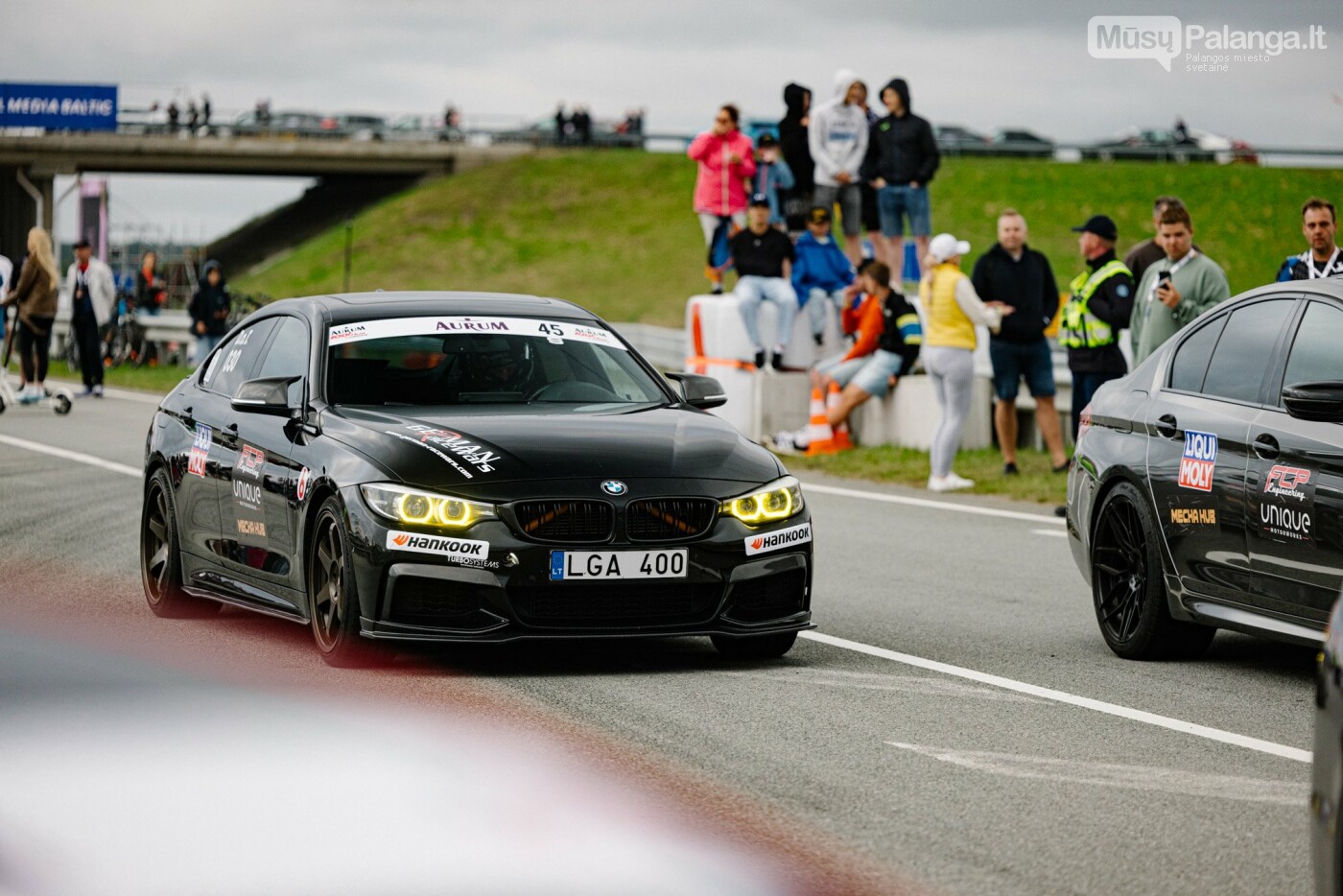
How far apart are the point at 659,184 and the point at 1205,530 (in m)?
74.6

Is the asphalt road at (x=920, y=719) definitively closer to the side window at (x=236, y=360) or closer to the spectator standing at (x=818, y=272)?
the side window at (x=236, y=360)

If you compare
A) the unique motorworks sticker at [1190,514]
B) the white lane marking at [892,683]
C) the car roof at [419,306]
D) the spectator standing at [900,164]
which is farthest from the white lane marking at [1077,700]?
the spectator standing at [900,164]

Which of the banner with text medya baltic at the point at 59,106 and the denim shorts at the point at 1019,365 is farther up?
the banner with text medya baltic at the point at 59,106

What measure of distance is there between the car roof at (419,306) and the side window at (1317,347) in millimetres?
3014

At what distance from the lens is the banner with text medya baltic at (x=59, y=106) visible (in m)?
78.2

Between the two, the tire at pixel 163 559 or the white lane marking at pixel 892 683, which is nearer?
the white lane marking at pixel 892 683

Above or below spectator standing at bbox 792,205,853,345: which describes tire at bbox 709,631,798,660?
below

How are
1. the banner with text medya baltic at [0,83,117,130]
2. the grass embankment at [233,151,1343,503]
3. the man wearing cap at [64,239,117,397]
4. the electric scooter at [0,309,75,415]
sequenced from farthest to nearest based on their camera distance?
1. the banner with text medya baltic at [0,83,117,130]
2. the grass embankment at [233,151,1343,503]
3. the man wearing cap at [64,239,117,397]
4. the electric scooter at [0,309,75,415]

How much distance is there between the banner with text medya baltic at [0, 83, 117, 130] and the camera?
78188 millimetres

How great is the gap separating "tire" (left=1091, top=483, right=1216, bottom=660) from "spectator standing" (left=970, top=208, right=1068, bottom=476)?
763 cm

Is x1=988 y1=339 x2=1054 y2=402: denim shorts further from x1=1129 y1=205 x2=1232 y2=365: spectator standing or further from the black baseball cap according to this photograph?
x1=1129 y1=205 x2=1232 y2=365: spectator standing

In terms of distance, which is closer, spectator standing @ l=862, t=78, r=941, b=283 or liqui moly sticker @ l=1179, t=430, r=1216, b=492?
liqui moly sticker @ l=1179, t=430, r=1216, b=492

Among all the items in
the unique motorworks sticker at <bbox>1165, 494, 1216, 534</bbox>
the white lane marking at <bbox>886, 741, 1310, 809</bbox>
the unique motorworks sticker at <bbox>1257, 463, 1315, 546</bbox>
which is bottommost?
the white lane marking at <bbox>886, 741, 1310, 809</bbox>

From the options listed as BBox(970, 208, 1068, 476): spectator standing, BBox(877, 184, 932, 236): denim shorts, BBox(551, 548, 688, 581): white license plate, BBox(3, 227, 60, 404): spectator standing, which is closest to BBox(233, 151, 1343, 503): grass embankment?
BBox(3, 227, 60, 404): spectator standing
